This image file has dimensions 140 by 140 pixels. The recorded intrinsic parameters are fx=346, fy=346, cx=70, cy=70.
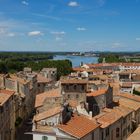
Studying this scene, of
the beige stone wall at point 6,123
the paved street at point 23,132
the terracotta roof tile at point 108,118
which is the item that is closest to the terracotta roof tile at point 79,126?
the terracotta roof tile at point 108,118

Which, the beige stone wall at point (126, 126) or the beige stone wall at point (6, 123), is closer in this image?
the beige stone wall at point (6, 123)

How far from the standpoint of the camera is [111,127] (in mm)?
39250

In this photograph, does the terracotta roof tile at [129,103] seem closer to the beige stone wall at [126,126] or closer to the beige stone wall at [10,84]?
the beige stone wall at [126,126]

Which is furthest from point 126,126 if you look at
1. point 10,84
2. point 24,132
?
point 10,84

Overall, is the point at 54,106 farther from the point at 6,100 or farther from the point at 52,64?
the point at 52,64

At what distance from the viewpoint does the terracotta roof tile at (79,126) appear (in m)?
31.6

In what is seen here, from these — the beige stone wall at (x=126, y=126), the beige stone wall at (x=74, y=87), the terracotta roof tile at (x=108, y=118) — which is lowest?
the beige stone wall at (x=126, y=126)

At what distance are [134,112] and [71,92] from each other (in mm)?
10246

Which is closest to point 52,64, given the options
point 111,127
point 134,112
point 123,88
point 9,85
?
point 123,88

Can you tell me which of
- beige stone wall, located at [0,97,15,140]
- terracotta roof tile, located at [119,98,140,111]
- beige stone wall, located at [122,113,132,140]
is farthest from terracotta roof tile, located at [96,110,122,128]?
beige stone wall, located at [0,97,15,140]

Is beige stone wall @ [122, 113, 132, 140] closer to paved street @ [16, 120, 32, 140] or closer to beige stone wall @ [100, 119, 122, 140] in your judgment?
beige stone wall @ [100, 119, 122, 140]

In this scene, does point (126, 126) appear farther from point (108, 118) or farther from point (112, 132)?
point (108, 118)

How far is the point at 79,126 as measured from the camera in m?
33.1

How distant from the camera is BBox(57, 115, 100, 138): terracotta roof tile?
31641 millimetres
